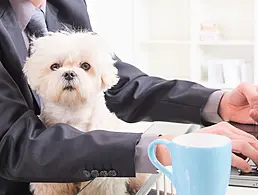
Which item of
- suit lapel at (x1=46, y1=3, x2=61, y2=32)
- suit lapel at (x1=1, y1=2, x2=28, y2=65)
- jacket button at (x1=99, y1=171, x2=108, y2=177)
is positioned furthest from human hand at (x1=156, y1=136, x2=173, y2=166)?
suit lapel at (x1=46, y1=3, x2=61, y2=32)

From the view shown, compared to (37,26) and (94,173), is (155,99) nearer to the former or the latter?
(37,26)

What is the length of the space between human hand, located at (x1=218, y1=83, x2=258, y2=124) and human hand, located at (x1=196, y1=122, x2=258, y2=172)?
0.91 ft

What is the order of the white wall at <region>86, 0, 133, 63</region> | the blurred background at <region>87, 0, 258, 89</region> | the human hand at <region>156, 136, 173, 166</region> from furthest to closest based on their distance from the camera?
→ the blurred background at <region>87, 0, 258, 89</region>
the white wall at <region>86, 0, 133, 63</region>
the human hand at <region>156, 136, 173, 166</region>

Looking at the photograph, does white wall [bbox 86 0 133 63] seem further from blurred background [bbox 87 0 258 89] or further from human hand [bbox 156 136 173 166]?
human hand [bbox 156 136 173 166]

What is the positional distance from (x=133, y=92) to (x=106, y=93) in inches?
3.0

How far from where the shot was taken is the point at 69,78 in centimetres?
102

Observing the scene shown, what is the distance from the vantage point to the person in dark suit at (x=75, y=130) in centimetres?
85

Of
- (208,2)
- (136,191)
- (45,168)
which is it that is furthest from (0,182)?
(208,2)

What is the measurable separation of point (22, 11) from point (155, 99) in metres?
0.43

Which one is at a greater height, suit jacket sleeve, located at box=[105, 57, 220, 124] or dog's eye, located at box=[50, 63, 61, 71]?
dog's eye, located at box=[50, 63, 61, 71]

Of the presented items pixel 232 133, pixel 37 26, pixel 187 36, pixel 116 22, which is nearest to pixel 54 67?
pixel 37 26

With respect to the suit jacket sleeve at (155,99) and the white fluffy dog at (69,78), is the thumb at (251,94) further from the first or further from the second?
the white fluffy dog at (69,78)

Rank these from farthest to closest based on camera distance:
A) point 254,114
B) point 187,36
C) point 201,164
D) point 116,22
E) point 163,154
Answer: point 187,36 → point 116,22 → point 254,114 → point 163,154 → point 201,164

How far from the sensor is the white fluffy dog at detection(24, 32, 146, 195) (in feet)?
3.32
